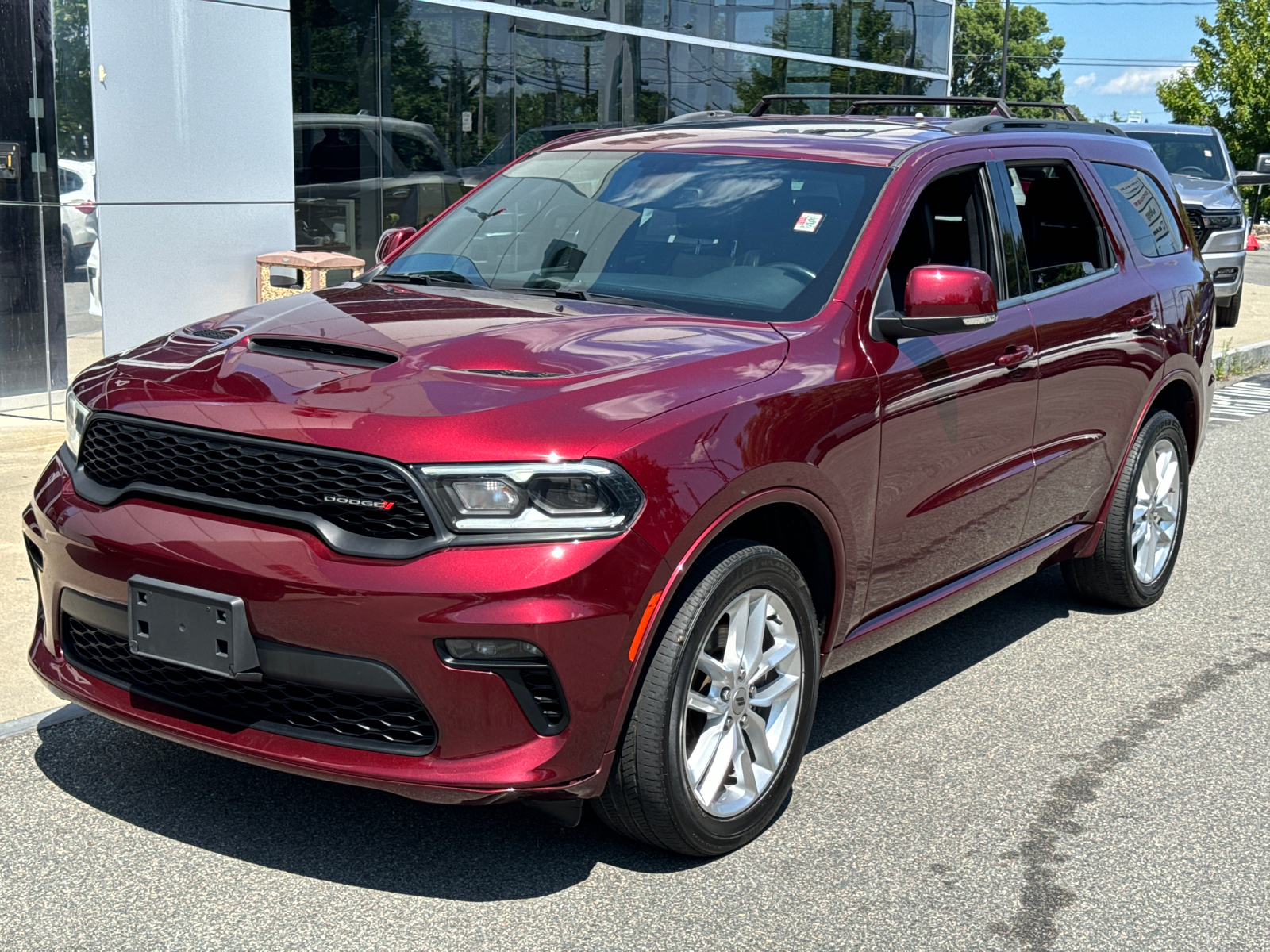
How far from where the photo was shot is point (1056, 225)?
5383 millimetres

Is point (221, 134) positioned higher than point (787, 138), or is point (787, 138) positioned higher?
point (221, 134)

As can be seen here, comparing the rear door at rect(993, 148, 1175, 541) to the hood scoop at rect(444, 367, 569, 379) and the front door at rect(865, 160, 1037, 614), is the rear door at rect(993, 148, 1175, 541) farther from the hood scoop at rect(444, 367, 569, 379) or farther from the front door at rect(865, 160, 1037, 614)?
the hood scoop at rect(444, 367, 569, 379)

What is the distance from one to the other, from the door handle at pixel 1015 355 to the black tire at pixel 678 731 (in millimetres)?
1338

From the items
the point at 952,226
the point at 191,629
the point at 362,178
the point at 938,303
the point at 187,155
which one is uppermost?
the point at 187,155

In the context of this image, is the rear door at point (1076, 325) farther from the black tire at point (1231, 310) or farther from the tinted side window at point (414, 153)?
the black tire at point (1231, 310)

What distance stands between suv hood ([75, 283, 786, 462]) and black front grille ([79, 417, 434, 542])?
0.14 ft

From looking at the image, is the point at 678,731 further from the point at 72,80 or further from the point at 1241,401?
the point at 1241,401

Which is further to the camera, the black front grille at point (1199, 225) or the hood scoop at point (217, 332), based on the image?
the black front grille at point (1199, 225)

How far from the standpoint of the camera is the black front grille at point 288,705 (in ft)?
10.7

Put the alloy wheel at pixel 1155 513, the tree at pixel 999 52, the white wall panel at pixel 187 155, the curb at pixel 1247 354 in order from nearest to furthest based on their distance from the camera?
the alloy wheel at pixel 1155 513 → the white wall panel at pixel 187 155 → the curb at pixel 1247 354 → the tree at pixel 999 52

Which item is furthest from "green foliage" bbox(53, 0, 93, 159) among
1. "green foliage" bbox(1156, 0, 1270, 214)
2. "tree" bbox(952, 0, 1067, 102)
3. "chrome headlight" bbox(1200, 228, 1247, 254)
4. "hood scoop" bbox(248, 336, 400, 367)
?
"tree" bbox(952, 0, 1067, 102)

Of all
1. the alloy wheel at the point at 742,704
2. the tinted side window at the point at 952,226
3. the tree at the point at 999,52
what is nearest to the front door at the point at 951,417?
the tinted side window at the point at 952,226

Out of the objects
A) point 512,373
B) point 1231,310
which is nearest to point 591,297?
point 512,373

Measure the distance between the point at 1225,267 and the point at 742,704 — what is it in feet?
42.7
